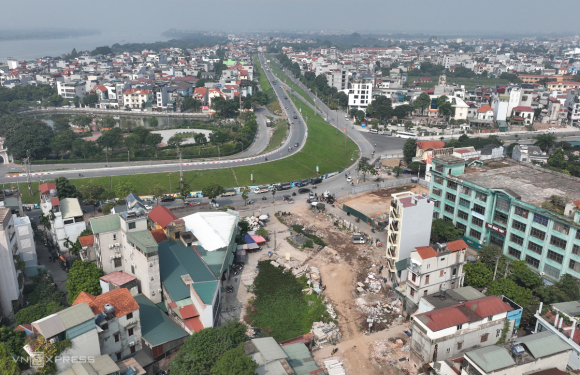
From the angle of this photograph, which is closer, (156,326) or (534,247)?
(156,326)

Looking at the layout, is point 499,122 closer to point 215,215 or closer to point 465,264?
point 465,264

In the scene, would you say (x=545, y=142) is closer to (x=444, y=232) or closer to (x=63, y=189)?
(x=444, y=232)

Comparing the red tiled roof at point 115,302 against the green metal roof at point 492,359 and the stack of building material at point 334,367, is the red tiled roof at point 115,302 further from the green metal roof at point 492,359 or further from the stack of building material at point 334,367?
the green metal roof at point 492,359

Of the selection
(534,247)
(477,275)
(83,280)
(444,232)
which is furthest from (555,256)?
(83,280)

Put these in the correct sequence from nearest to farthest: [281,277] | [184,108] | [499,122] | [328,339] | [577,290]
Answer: [328,339], [577,290], [281,277], [499,122], [184,108]

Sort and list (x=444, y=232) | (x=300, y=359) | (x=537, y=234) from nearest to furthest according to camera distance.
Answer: (x=300, y=359)
(x=537, y=234)
(x=444, y=232)

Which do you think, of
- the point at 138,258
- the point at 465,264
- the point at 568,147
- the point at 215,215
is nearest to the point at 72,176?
the point at 215,215
